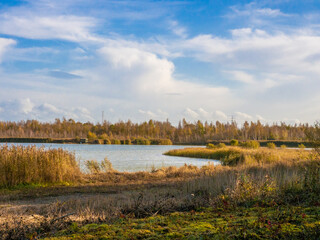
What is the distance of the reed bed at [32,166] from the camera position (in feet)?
44.0

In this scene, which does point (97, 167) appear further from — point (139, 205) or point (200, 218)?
point (200, 218)

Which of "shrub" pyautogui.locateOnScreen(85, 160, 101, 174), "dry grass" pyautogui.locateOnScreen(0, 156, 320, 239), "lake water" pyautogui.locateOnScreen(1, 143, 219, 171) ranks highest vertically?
"dry grass" pyautogui.locateOnScreen(0, 156, 320, 239)

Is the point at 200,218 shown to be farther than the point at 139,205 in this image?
No

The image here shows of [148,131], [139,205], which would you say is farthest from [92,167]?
[148,131]

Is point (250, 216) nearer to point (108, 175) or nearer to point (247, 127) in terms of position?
point (108, 175)

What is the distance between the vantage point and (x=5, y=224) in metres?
4.66

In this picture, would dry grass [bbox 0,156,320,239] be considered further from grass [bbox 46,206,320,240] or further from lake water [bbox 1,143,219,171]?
lake water [bbox 1,143,219,171]

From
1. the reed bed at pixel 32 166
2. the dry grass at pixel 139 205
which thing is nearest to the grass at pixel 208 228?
the dry grass at pixel 139 205

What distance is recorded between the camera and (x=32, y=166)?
1381 cm

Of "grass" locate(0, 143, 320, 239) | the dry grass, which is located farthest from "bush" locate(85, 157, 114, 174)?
"grass" locate(0, 143, 320, 239)

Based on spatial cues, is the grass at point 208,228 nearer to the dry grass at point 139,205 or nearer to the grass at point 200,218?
the grass at point 200,218

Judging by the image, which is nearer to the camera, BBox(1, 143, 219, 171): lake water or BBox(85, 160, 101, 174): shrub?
BBox(85, 160, 101, 174): shrub

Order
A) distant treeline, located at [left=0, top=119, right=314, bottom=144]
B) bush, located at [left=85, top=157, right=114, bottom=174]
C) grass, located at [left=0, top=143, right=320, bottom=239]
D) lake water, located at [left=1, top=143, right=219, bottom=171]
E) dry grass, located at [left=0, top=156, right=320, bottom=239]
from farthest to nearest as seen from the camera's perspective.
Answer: distant treeline, located at [left=0, top=119, right=314, bottom=144], lake water, located at [left=1, top=143, right=219, bottom=171], bush, located at [left=85, top=157, right=114, bottom=174], dry grass, located at [left=0, top=156, right=320, bottom=239], grass, located at [left=0, top=143, right=320, bottom=239]

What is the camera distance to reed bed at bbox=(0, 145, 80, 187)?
44.0ft
